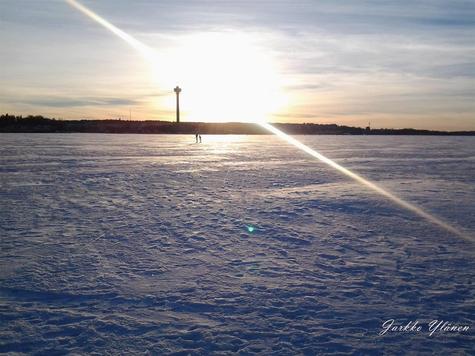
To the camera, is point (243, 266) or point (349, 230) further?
point (349, 230)

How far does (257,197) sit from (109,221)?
12.4ft

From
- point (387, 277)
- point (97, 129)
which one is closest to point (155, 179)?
point (387, 277)

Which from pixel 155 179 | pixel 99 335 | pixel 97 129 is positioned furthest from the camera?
pixel 97 129

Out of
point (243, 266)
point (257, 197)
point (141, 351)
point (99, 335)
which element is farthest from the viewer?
point (257, 197)

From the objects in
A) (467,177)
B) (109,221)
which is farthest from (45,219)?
(467,177)

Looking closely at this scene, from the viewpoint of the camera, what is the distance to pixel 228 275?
179 inches

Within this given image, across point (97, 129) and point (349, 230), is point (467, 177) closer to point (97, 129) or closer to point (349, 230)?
point (349, 230)

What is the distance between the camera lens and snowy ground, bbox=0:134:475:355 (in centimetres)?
322

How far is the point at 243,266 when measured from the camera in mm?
4859

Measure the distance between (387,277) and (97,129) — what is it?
10462cm

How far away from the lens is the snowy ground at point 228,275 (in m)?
3.22

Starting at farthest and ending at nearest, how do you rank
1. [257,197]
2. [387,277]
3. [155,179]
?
1. [155,179]
2. [257,197]
3. [387,277]

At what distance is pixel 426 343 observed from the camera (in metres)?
3.17

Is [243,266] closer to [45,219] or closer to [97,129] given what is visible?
[45,219]
